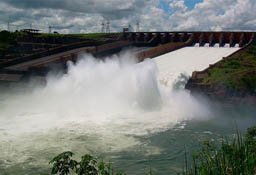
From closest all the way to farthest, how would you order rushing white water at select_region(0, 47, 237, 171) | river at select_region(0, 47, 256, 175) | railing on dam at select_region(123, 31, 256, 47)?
river at select_region(0, 47, 256, 175) → rushing white water at select_region(0, 47, 237, 171) → railing on dam at select_region(123, 31, 256, 47)

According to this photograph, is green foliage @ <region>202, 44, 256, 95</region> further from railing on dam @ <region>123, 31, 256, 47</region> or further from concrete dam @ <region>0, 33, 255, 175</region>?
railing on dam @ <region>123, 31, 256, 47</region>

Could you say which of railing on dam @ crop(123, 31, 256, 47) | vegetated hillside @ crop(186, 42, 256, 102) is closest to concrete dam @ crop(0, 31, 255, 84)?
railing on dam @ crop(123, 31, 256, 47)

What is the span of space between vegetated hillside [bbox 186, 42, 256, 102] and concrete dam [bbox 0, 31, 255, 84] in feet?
31.4

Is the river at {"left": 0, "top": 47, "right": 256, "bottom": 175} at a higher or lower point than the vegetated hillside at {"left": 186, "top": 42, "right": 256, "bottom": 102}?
lower

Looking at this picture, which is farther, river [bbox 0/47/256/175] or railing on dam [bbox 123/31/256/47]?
railing on dam [bbox 123/31/256/47]

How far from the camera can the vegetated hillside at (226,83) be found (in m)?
20.6

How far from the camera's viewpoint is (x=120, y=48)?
38844mm

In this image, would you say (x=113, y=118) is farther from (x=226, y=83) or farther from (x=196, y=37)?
(x=196, y=37)

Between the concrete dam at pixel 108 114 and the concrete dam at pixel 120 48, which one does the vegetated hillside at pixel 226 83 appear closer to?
the concrete dam at pixel 108 114

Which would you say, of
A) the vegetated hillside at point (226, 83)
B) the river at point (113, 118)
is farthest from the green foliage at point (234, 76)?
the river at point (113, 118)

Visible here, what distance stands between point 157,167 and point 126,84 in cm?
1267

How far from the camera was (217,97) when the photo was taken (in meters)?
20.7

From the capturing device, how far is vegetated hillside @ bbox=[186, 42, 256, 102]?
2061cm

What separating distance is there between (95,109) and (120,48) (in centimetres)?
1911
